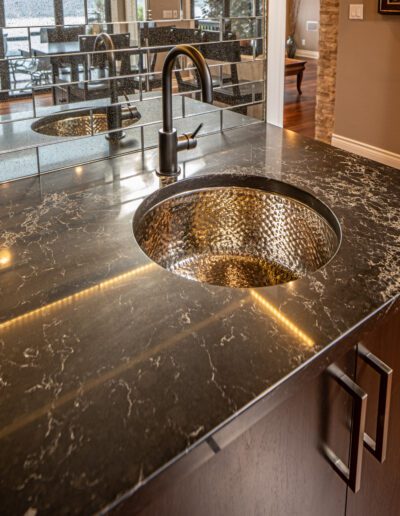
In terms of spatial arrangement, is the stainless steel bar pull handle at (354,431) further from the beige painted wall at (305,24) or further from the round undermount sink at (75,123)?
the beige painted wall at (305,24)

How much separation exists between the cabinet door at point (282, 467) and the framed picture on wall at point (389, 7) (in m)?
3.57

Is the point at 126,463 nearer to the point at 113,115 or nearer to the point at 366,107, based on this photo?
the point at 113,115

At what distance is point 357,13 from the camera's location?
3.96 m

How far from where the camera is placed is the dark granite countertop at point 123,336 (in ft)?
1.71

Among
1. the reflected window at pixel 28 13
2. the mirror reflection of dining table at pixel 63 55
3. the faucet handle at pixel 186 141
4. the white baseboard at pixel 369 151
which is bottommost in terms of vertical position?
the white baseboard at pixel 369 151

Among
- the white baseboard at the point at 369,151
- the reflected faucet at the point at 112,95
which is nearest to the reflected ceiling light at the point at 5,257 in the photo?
the reflected faucet at the point at 112,95

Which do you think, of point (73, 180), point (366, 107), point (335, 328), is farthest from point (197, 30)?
point (366, 107)

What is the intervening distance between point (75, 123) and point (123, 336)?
0.75 meters

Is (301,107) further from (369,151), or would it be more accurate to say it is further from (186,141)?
(186,141)

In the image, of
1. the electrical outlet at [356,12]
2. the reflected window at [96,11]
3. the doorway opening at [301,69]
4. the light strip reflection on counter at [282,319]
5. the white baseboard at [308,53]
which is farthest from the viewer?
the white baseboard at [308,53]

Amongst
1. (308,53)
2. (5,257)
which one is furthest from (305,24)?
(5,257)

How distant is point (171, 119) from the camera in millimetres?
1184

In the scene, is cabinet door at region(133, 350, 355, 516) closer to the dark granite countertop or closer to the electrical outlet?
the dark granite countertop

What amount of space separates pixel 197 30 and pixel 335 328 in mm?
1016
